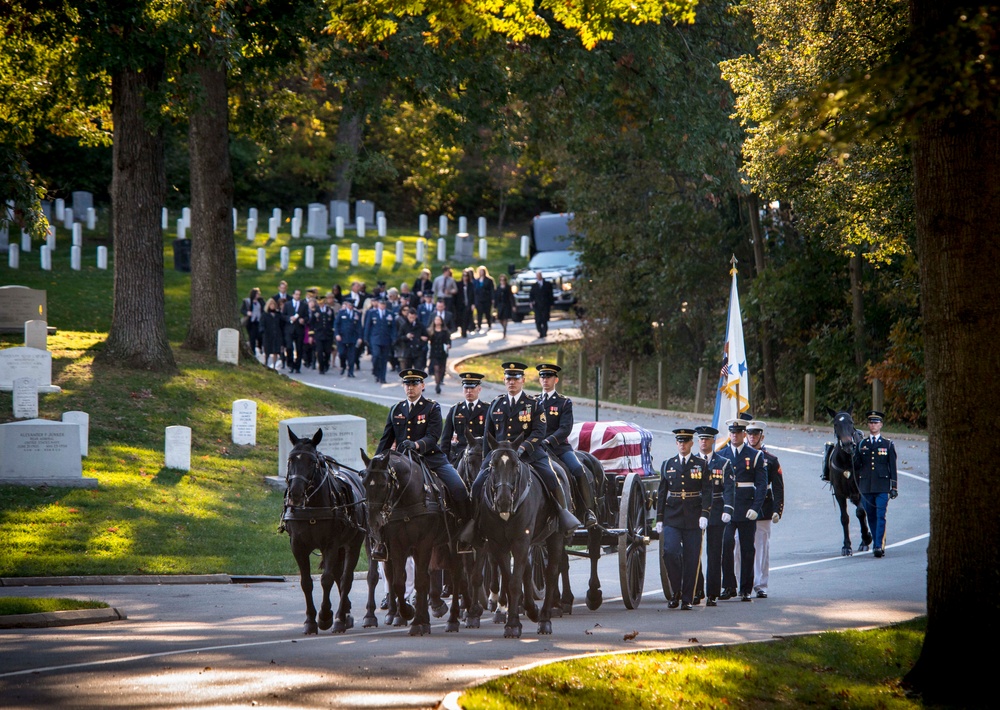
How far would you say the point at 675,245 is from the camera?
3591cm

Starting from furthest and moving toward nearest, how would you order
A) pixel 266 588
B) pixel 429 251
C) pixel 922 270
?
pixel 429 251
pixel 266 588
pixel 922 270

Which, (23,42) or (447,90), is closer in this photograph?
(23,42)

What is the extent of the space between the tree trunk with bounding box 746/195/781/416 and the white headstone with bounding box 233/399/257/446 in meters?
15.6

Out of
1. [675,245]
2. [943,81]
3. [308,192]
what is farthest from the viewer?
[308,192]

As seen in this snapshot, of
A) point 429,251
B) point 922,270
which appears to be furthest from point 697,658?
point 429,251

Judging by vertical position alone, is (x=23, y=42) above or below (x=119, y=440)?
above

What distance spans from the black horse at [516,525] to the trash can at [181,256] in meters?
33.5

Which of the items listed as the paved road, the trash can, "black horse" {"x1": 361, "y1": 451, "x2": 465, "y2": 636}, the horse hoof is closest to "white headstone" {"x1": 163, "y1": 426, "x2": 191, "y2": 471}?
the paved road

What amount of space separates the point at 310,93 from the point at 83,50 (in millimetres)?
32973

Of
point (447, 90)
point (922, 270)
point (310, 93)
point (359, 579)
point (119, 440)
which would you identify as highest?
point (310, 93)

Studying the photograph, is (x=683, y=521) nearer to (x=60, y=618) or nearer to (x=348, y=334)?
(x=60, y=618)

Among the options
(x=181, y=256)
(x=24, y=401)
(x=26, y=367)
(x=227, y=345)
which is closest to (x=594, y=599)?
(x=24, y=401)

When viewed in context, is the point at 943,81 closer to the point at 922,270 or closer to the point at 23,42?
the point at 922,270

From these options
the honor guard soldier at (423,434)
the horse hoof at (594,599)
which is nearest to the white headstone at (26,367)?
the honor guard soldier at (423,434)
